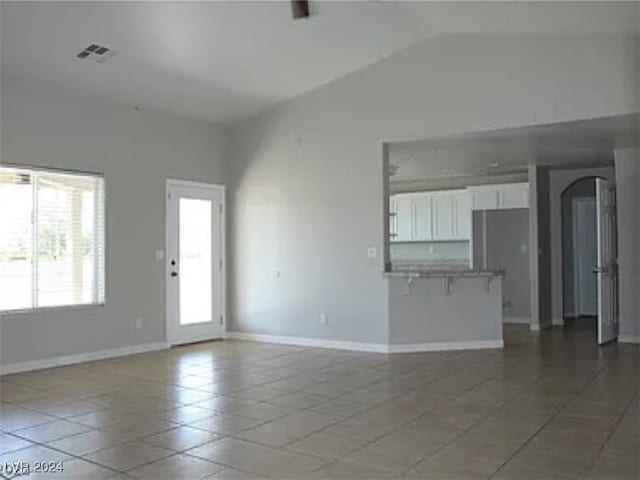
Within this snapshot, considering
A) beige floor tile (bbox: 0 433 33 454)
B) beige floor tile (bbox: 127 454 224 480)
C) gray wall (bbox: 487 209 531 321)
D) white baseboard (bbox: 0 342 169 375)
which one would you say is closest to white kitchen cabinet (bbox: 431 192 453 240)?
gray wall (bbox: 487 209 531 321)

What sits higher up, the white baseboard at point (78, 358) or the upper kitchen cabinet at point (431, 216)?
the upper kitchen cabinet at point (431, 216)

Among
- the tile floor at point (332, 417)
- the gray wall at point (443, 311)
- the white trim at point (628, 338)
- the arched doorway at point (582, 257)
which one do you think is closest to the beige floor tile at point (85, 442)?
the tile floor at point (332, 417)

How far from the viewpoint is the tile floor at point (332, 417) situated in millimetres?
3312

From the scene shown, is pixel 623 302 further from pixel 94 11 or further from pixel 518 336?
pixel 94 11

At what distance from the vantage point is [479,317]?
7.26 metres

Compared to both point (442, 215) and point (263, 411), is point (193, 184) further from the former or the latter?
point (442, 215)

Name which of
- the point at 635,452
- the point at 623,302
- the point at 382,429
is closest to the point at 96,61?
A: the point at 382,429

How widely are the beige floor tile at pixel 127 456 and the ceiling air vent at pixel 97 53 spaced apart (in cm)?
366

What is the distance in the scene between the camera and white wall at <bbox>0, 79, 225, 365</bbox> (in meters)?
6.10

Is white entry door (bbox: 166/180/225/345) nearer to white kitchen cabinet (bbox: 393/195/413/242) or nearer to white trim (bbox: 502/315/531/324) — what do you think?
white kitchen cabinet (bbox: 393/195/413/242)

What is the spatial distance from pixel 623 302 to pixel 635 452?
15.7 feet

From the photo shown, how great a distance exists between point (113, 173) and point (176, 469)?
4435 millimetres

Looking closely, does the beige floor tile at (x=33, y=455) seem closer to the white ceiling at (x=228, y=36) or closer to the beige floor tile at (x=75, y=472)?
the beige floor tile at (x=75, y=472)

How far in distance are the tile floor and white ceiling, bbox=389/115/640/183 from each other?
238 cm
